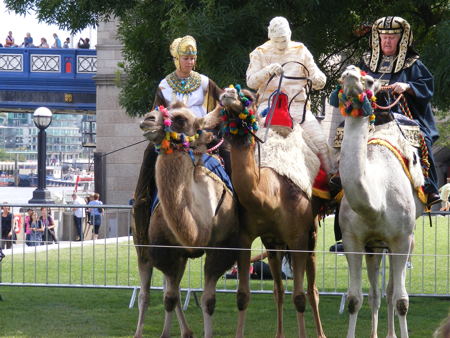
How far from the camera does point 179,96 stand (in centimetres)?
1034

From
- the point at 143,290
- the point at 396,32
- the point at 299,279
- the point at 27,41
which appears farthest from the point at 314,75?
the point at 27,41

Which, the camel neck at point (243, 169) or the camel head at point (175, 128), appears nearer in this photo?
the camel head at point (175, 128)

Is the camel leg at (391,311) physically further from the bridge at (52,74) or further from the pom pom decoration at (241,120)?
the bridge at (52,74)

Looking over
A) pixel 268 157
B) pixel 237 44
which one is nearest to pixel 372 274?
pixel 268 157

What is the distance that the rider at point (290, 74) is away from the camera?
1028 cm

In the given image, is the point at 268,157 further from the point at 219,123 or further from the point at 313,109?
the point at 313,109

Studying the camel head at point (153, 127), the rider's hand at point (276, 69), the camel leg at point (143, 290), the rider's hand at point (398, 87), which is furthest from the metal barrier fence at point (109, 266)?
the camel head at point (153, 127)

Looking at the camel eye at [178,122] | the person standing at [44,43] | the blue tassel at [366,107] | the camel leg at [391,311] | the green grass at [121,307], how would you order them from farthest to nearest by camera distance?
the person standing at [44,43], the green grass at [121,307], the camel leg at [391,311], the camel eye at [178,122], the blue tassel at [366,107]

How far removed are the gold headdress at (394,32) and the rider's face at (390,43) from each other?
1.3 inches

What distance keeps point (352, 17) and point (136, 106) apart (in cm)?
302

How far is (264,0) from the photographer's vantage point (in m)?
12.8

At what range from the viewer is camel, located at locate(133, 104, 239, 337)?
899 cm

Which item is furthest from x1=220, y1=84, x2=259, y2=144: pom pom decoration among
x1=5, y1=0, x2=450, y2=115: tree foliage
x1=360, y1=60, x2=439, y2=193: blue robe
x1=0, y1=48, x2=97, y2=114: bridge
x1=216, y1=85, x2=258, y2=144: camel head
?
x1=0, y1=48, x2=97, y2=114: bridge

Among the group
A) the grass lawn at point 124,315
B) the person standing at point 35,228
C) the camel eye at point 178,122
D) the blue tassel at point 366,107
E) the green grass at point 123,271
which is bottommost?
the grass lawn at point 124,315
